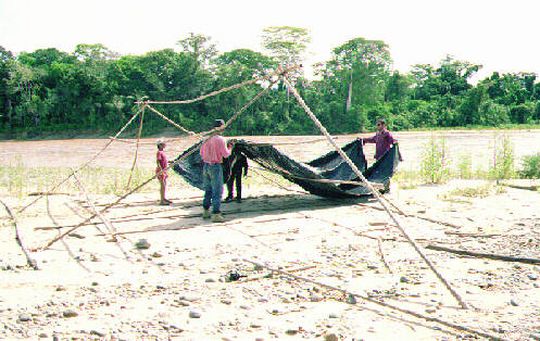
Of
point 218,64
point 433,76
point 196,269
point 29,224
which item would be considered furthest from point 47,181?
point 433,76

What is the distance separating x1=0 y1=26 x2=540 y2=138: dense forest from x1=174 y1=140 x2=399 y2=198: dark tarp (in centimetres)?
2879

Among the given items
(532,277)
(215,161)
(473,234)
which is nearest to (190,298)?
(532,277)

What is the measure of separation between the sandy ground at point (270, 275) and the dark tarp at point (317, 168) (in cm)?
43

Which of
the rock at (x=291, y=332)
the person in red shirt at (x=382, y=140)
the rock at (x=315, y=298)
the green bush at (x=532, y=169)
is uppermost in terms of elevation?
the person in red shirt at (x=382, y=140)

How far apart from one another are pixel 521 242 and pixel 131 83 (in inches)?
1532

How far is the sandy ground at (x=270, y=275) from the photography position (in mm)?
3705

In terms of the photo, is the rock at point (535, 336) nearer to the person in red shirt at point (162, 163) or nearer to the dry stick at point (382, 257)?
the dry stick at point (382, 257)

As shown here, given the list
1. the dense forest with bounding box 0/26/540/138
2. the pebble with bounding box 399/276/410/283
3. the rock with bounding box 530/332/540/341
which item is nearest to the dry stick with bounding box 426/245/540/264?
the pebble with bounding box 399/276/410/283

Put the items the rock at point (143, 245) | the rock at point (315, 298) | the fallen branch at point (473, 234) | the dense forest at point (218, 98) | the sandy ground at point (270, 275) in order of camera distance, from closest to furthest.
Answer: the sandy ground at point (270, 275) < the rock at point (315, 298) < the rock at point (143, 245) < the fallen branch at point (473, 234) < the dense forest at point (218, 98)

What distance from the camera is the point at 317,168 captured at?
9.46 metres

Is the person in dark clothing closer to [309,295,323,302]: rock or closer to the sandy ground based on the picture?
the sandy ground

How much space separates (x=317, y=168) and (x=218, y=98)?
3042 centimetres

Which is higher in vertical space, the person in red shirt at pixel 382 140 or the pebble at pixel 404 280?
the person in red shirt at pixel 382 140

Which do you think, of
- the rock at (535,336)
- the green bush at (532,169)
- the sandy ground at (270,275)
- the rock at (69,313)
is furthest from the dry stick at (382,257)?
the green bush at (532,169)
